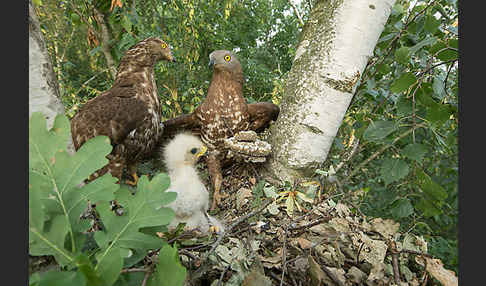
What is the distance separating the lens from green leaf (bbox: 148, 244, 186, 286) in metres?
0.45

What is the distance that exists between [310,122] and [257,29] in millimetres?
5788

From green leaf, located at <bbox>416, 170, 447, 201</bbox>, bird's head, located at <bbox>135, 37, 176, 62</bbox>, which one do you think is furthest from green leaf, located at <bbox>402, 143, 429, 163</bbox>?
bird's head, located at <bbox>135, 37, 176, 62</bbox>

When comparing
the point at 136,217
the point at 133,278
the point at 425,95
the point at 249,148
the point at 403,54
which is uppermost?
the point at 403,54

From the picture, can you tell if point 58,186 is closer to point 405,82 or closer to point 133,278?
point 133,278

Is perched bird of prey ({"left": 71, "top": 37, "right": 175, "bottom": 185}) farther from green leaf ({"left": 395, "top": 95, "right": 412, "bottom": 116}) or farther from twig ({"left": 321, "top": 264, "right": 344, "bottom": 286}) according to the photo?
green leaf ({"left": 395, "top": 95, "right": 412, "bottom": 116})

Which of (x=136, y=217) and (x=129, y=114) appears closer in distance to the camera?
(x=136, y=217)

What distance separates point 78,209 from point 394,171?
1.04 m

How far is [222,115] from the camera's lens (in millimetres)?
1600

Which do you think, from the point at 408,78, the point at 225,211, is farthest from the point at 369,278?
the point at 225,211

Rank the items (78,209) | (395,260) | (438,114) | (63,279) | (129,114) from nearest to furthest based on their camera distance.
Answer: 1. (63,279)
2. (78,209)
3. (395,260)
4. (438,114)
5. (129,114)

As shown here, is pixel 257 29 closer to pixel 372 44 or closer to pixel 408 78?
pixel 372 44

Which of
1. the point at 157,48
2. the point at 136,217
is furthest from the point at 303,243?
the point at 157,48

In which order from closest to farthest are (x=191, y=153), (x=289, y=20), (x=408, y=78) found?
(x=408, y=78) → (x=191, y=153) → (x=289, y=20)

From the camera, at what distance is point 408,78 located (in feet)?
3.17
